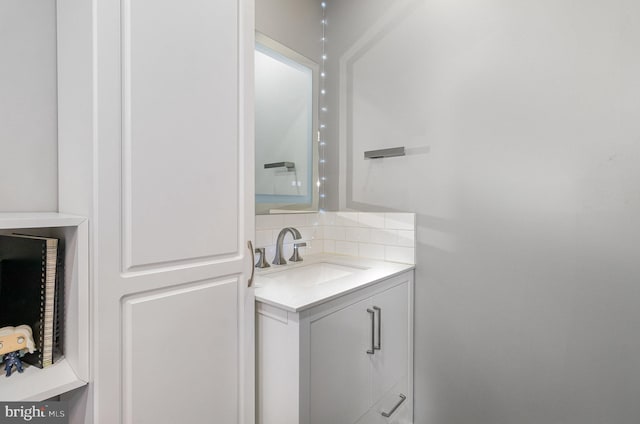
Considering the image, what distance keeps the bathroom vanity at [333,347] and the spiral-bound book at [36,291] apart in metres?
0.61

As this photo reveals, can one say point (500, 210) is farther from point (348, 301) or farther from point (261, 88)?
point (261, 88)

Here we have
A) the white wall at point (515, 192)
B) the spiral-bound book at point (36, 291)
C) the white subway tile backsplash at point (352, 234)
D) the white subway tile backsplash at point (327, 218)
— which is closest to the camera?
the spiral-bound book at point (36, 291)

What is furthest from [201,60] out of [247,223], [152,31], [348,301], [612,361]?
[612,361]

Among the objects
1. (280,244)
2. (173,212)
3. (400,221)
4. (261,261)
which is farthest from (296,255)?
(173,212)

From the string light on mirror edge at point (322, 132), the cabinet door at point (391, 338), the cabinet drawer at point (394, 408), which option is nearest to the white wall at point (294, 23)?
the string light on mirror edge at point (322, 132)

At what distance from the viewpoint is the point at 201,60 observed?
98 cm

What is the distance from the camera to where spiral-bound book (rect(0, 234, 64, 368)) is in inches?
33.1

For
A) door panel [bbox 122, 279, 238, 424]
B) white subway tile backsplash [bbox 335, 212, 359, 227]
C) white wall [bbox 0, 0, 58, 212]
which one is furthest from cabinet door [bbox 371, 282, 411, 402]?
white wall [bbox 0, 0, 58, 212]

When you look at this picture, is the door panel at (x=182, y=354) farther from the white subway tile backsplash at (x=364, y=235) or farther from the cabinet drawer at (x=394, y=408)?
the white subway tile backsplash at (x=364, y=235)

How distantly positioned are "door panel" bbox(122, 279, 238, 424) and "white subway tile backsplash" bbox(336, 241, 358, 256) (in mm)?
1017

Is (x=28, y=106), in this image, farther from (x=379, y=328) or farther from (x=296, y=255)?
(x=379, y=328)

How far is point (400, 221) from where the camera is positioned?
5.80 ft

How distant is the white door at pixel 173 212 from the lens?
810mm

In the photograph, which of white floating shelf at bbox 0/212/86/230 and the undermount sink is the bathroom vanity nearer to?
the undermount sink
